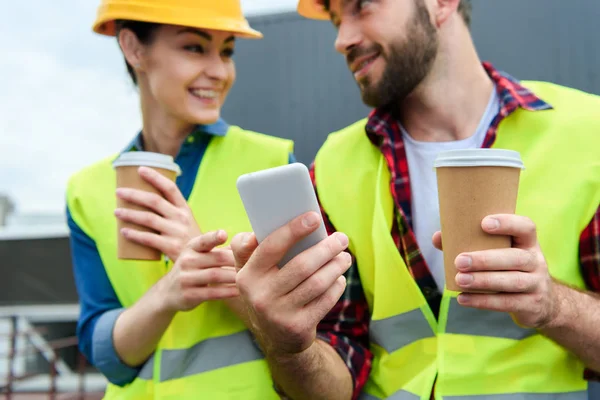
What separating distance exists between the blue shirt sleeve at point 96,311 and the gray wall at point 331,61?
1465mm

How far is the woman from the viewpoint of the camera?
198cm

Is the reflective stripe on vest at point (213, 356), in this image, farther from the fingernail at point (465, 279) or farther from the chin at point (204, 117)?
the fingernail at point (465, 279)

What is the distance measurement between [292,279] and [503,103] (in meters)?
1.29

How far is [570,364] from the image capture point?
190cm

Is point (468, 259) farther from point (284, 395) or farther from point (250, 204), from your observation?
point (284, 395)

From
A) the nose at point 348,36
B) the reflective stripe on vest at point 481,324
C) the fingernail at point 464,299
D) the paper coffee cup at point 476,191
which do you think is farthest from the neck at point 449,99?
the fingernail at point 464,299

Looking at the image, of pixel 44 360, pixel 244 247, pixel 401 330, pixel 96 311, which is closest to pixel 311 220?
pixel 244 247

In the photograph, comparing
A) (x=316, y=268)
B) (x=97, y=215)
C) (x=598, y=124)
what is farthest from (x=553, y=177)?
(x=97, y=215)

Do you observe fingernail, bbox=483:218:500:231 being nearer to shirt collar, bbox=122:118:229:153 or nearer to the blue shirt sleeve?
shirt collar, bbox=122:118:229:153

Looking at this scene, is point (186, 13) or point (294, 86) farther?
point (294, 86)

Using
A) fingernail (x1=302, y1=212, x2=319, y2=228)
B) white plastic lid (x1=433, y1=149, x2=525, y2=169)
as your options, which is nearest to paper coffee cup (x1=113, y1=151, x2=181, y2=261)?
fingernail (x1=302, y1=212, x2=319, y2=228)

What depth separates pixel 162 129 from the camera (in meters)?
2.51

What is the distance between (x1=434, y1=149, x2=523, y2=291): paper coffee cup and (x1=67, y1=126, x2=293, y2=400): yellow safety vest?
3.27 feet

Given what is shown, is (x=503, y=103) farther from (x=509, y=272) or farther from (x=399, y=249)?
(x=509, y=272)
